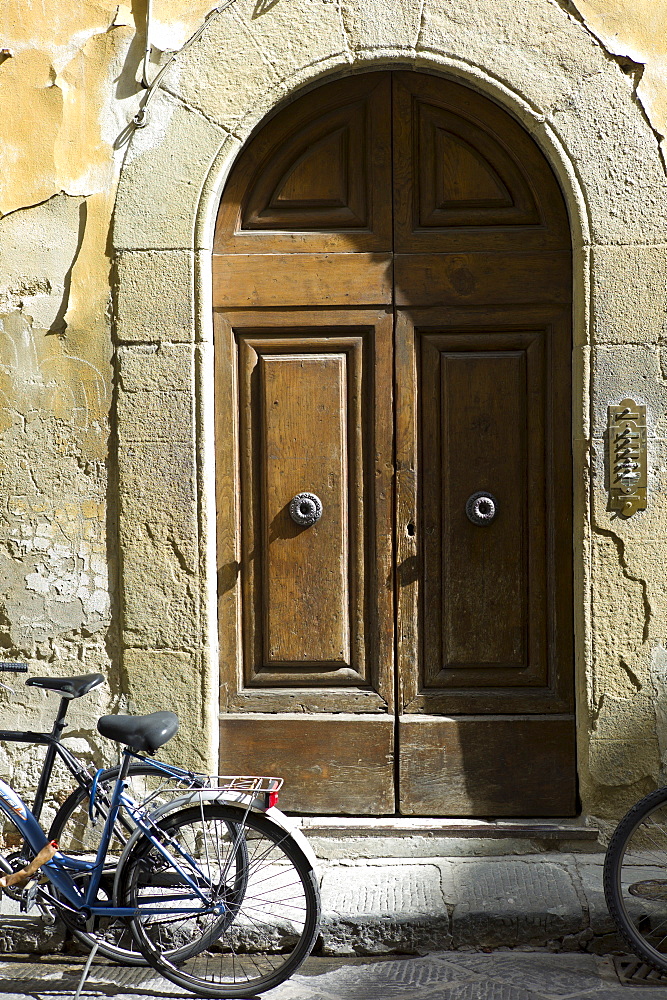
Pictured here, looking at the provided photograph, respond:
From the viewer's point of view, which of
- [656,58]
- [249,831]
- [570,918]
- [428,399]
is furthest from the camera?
[428,399]

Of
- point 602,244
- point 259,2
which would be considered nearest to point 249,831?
→ point 602,244

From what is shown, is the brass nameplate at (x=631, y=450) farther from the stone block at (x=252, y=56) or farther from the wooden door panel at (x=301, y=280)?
the stone block at (x=252, y=56)

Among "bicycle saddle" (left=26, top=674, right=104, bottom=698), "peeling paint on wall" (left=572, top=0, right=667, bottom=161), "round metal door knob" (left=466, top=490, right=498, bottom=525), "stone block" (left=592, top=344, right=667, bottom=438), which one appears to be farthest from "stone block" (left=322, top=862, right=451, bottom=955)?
"peeling paint on wall" (left=572, top=0, right=667, bottom=161)

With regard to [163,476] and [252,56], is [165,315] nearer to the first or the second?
[163,476]

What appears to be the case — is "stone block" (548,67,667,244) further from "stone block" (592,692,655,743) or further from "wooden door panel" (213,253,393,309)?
"stone block" (592,692,655,743)

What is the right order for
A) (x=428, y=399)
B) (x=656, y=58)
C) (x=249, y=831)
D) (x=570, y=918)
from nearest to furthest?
(x=249, y=831)
(x=570, y=918)
(x=656, y=58)
(x=428, y=399)

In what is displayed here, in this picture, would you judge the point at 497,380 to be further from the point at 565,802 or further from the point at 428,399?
the point at 565,802

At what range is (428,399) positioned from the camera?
3.80m

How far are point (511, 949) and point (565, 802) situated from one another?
0.68m

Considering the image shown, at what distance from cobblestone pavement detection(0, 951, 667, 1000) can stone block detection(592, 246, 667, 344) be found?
7.56 feet

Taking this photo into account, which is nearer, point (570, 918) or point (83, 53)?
point (570, 918)

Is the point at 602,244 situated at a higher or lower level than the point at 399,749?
higher

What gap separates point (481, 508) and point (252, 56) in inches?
80.2

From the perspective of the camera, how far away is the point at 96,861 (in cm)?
302
